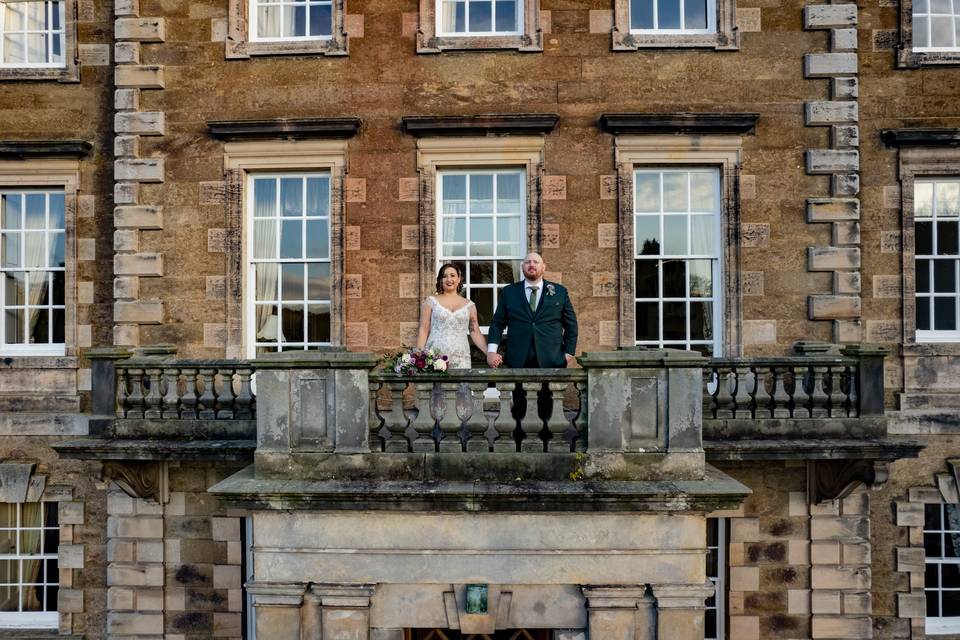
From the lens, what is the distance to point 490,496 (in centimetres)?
557

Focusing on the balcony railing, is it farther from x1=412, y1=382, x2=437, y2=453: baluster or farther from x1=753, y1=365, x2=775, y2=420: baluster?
x1=753, y1=365, x2=775, y2=420: baluster

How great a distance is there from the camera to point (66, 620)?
9.24 metres

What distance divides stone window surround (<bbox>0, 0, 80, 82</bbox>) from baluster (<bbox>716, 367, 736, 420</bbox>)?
9035mm

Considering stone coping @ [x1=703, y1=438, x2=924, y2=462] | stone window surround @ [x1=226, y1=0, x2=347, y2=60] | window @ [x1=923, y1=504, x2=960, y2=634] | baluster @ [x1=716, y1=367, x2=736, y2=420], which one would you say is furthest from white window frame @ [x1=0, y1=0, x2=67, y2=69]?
window @ [x1=923, y1=504, x2=960, y2=634]

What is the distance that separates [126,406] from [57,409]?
6.32ft

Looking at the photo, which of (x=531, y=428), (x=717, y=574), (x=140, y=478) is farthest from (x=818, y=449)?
(x=140, y=478)

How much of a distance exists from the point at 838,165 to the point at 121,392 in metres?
8.96

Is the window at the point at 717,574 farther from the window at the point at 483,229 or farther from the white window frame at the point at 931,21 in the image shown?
the white window frame at the point at 931,21

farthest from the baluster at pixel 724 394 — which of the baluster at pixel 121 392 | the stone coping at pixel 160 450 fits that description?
the baluster at pixel 121 392

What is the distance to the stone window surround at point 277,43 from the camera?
9.00 meters

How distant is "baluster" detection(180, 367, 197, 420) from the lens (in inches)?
313

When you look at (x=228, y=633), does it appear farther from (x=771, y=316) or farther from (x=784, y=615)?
(x=771, y=316)

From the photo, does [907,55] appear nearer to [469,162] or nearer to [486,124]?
[486,124]

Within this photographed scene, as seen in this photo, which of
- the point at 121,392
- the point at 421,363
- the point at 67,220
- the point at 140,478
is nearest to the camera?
the point at 421,363
